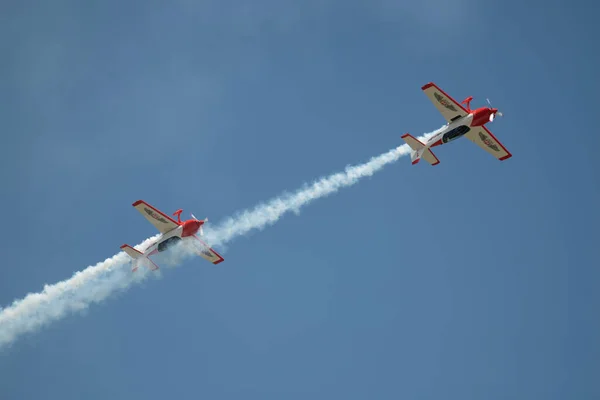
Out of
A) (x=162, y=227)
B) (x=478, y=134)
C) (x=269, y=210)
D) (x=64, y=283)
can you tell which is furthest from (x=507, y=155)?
(x=64, y=283)

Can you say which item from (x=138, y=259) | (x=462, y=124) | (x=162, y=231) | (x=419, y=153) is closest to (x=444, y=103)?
(x=462, y=124)

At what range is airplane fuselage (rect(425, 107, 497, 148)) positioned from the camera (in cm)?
9019

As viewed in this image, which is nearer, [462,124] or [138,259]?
[462,124]

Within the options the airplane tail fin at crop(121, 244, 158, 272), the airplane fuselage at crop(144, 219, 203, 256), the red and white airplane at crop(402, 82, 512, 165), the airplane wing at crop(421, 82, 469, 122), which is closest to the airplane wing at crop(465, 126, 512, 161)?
the red and white airplane at crop(402, 82, 512, 165)

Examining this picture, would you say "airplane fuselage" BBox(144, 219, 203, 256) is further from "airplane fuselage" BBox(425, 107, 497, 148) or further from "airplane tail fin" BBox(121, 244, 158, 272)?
"airplane fuselage" BBox(425, 107, 497, 148)

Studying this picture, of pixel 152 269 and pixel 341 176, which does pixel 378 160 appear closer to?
pixel 341 176

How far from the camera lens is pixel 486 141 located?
93.2 metres

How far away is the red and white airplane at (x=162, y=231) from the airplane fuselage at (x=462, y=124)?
19.7 metres

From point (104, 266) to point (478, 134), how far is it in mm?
31491

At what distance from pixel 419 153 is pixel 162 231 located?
21.2m

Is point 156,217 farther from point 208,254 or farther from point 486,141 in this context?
point 486,141

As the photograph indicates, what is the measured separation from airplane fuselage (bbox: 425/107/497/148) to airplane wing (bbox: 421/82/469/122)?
16.8 inches

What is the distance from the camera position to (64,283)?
9444 cm

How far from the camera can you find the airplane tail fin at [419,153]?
3649 inches
